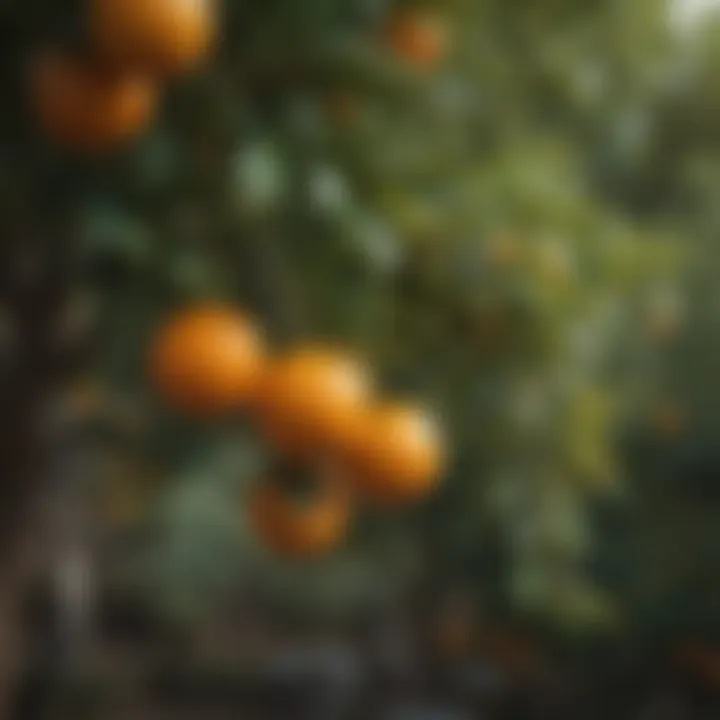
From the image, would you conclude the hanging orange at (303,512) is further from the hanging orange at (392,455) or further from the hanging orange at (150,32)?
the hanging orange at (150,32)

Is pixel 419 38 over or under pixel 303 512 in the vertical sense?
over

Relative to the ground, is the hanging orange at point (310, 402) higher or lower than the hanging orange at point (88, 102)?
lower

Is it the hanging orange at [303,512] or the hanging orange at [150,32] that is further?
the hanging orange at [303,512]

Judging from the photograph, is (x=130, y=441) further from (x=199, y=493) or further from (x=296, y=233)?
(x=199, y=493)

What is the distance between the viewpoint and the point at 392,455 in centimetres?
38

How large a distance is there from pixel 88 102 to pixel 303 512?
0.16m

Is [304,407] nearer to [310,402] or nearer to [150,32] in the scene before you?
[310,402]

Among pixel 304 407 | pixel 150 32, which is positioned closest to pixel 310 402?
pixel 304 407

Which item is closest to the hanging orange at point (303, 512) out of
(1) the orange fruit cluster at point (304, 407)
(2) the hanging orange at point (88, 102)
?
(1) the orange fruit cluster at point (304, 407)

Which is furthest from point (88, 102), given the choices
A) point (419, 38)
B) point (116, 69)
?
point (419, 38)

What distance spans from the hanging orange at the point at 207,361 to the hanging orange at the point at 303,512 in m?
0.05

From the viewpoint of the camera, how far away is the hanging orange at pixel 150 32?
30 centimetres

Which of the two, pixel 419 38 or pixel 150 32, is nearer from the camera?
pixel 150 32

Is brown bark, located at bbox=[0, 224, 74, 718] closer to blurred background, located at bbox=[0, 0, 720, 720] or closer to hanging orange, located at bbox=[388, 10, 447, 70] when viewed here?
blurred background, located at bbox=[0, 0, 720, 720]
